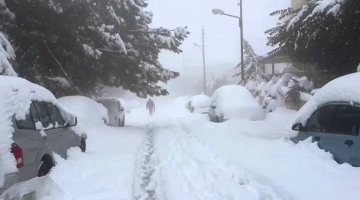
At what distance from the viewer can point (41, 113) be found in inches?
276

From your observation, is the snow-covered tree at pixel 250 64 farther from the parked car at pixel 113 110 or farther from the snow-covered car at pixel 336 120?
the snow-covered car at pixel 336 120

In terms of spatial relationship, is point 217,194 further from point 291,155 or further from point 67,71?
point 67,71

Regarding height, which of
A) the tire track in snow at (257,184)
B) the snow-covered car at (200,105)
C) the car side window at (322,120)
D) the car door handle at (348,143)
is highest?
the car side window at (322,120)

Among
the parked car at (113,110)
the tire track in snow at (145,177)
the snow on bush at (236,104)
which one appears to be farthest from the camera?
the parked car at (113,110)

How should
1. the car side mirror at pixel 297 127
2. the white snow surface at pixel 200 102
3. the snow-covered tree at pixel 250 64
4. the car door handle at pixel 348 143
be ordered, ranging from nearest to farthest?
the car door handle at pixel 348 143 < the car side mirror at pixel 297 127 < the white snow surface at pixel 200 102 < the snow-covered tree at pixel 250 64

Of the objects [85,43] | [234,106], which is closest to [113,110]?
[85,43]

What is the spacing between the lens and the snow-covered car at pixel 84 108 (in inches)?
529

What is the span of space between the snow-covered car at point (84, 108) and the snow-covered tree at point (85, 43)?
6.24 ft

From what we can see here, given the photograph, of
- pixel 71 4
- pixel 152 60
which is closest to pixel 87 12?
pixel 71 4

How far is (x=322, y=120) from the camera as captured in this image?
23.0 ft

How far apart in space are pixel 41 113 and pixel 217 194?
3.47 metres

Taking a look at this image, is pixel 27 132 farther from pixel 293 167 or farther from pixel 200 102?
pixel 200 102

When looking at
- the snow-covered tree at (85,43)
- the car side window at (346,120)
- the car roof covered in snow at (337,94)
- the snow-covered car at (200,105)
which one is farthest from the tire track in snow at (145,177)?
the snow-covered car at (200,105)

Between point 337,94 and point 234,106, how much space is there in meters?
9.71
